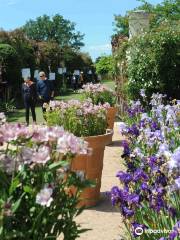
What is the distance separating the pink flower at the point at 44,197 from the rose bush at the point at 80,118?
3450 millimetres

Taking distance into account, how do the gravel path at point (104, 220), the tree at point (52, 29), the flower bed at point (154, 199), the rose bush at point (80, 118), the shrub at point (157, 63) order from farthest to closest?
the tree at point (52, 29) → the shrub at point (157, 63) → the rose bush at point (80, 118) → the gravel path at point (104, 220) → the flower bed at point (154, 199)

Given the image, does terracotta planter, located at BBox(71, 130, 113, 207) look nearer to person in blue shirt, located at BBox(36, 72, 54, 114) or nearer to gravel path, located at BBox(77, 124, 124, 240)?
gravel path, located at BBox(77, 124, 124, 240)

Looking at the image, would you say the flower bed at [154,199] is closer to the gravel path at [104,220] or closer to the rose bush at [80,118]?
the gravel path at [104,220]

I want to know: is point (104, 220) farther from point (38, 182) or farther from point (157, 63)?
point (157, 63)

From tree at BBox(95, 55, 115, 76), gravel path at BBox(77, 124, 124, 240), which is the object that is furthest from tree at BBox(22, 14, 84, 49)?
gravel path at BBox(77, 124, 124, 240)

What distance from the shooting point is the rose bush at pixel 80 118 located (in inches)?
227

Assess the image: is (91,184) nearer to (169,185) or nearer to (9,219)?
(9,219)

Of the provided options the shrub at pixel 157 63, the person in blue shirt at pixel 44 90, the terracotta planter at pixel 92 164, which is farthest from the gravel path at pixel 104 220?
the person in blue shirt at pixel 44 90

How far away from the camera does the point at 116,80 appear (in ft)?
48.6

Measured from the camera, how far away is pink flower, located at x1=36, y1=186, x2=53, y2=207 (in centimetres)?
224

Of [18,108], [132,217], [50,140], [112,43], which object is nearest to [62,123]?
[132,217]

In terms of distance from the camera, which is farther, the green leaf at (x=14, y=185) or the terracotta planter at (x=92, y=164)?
the terracotta planter at (x=92, y=164)

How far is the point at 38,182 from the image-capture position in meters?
2.42

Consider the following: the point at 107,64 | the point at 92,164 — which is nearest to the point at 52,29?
the point at 107,64
